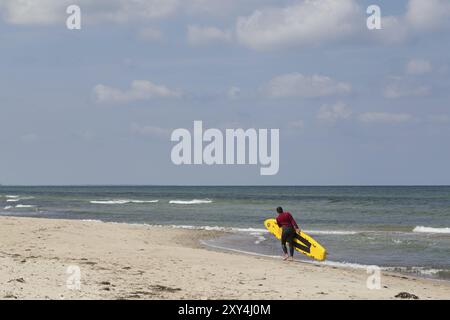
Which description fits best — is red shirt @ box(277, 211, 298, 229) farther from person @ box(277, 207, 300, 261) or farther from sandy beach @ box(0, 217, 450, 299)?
sandy beach @ box(0, 217, 450, 299)

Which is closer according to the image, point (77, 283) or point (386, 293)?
point (77, 283)

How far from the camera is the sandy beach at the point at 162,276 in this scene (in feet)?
32.7

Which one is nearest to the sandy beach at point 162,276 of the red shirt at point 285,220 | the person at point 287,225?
the person at point 287,225

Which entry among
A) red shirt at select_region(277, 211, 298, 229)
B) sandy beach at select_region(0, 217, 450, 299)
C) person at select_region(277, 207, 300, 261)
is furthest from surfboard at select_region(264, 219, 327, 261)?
sandy beach at select_region(0, 217, 450, 299)

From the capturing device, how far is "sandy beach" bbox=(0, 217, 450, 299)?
997 centimetres

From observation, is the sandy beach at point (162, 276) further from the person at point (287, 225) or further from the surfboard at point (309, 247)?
the surfboard at point (309, 247)

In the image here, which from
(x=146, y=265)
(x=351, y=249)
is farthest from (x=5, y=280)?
(x=351, y=249)

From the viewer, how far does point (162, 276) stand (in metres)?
12.0

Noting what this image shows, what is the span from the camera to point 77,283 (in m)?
10.3

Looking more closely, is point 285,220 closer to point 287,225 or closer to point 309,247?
point 287,225

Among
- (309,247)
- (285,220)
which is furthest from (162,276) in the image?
(309,247)

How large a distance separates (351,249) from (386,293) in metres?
9.77
